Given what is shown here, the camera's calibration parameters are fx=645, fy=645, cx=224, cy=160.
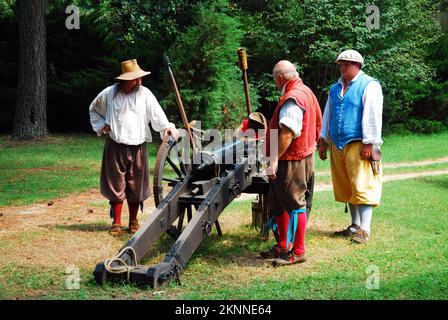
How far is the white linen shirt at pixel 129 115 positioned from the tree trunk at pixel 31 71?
31.0ft

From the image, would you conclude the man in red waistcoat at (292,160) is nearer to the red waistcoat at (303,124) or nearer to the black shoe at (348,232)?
the red waistcoat at (303,124)

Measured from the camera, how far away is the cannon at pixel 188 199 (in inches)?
195

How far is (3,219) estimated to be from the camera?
764 centimetres

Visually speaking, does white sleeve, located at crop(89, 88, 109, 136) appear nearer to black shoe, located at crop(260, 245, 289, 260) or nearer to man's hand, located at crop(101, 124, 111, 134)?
man's hand, located at crop(101, 124, 111, 134)

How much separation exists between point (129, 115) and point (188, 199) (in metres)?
1.30

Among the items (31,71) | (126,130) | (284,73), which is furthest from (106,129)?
(31,71)

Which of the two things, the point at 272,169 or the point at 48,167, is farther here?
the point at 48,167

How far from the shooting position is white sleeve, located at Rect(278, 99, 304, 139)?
5543mm

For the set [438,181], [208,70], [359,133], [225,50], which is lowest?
[438,181]

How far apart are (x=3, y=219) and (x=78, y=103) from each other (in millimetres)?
11183

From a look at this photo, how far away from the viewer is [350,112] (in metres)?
6.63

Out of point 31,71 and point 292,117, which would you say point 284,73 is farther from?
point 31,71
